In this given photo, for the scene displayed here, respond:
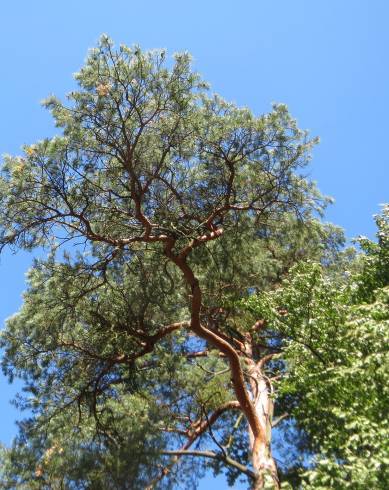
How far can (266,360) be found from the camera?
36.1 feet

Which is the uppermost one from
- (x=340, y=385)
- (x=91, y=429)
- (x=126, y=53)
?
(x=126, y=53)

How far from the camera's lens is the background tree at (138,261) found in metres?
7.33

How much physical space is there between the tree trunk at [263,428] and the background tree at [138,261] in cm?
3

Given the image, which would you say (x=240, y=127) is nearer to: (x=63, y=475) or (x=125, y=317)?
(x=125, y=317)

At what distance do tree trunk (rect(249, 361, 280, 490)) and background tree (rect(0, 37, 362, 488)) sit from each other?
0.03 meters

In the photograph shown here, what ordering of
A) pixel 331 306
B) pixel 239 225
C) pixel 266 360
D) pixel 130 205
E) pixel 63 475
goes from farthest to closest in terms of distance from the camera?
pixel 266 360 → pixel 239 225 → pixel 130 205 → pixel 63 475 → pixel 331 306

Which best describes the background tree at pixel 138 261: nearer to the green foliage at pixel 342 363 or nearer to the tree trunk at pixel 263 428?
the tree trunk at pixel 263 428

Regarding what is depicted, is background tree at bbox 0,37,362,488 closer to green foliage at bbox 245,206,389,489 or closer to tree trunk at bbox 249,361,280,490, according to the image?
tree trunk at bbox 249,361,280,490

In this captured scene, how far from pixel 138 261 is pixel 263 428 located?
3189 mm

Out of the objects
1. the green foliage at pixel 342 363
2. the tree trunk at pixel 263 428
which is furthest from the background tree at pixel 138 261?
the green foliage at pixel 342 363

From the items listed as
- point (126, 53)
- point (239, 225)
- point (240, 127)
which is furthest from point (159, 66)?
point (239, 225)

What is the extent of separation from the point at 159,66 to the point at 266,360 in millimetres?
6333

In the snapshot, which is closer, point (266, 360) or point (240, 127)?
point (240, 127)

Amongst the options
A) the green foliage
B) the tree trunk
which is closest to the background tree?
the tree trunk
